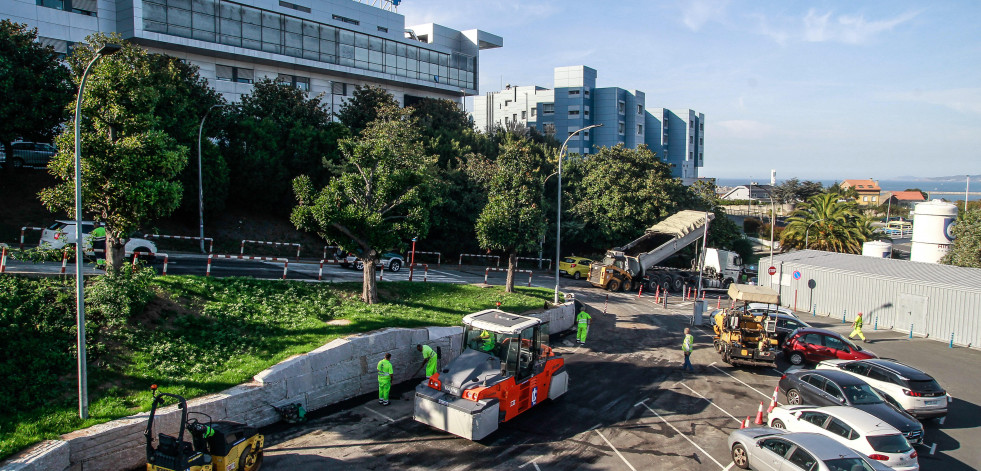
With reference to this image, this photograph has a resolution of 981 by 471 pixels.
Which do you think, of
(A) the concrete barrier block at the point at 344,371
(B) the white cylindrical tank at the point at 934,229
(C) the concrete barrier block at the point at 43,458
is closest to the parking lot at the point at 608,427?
(A) the concrete barrier block at the point at 344,371

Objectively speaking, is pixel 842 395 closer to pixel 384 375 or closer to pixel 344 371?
pixel 384 375

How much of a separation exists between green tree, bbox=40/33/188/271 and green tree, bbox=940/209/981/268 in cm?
3943

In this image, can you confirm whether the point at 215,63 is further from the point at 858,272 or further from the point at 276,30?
the point at 858,272

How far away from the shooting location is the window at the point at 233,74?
46.5 m

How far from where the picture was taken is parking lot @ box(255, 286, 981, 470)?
11.7m

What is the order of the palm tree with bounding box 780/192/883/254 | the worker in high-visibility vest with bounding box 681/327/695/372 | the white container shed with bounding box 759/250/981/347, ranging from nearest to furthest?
the worker in high-visibility vest with bounding box 681/327/695/372
the white container shed with bounding box 759/250/981/347
the palm tree with bounding box 780/192/883/254

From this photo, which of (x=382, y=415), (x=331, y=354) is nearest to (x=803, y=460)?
(x=382, y=415)

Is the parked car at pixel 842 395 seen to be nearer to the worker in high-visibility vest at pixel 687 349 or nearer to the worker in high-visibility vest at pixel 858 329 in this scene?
the worker in high-visibility vest at pixel 687 349

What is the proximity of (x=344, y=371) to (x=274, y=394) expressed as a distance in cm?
212

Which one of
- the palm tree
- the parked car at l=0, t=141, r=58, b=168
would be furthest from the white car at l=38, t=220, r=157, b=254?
the palm tree

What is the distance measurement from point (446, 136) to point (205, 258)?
70.6 ft

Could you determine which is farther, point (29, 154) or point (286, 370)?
point (29, 154)

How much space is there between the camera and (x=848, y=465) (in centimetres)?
1005

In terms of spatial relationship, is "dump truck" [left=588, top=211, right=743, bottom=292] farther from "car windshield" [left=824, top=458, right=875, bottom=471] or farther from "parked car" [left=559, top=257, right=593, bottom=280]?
"car windshield" [left=824, top=458, right=875, bottom=471]
